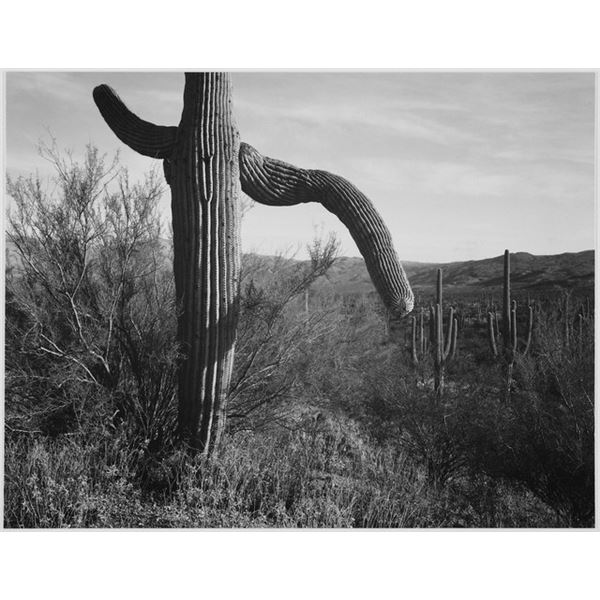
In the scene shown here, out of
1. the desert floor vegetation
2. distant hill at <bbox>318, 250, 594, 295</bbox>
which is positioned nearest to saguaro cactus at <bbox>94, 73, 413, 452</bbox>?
the desert floor vegetation

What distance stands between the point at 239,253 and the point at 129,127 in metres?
1.21

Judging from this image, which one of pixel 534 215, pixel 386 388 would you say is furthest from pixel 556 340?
pixel 386 388

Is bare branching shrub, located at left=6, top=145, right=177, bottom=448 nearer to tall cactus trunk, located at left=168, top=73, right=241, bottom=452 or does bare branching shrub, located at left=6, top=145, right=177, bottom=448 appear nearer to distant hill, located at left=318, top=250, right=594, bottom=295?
tall cactus trunk, located at left=168, top=73, right=241, bottom=452

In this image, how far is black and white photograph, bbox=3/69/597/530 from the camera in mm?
4133

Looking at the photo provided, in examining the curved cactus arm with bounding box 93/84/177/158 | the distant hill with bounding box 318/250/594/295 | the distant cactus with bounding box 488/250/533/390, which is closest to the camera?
the curved cactus arm with bounding box 93/84/177/158

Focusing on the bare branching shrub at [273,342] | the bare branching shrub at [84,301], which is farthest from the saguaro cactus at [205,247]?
the bare branching shrub at [273,342]

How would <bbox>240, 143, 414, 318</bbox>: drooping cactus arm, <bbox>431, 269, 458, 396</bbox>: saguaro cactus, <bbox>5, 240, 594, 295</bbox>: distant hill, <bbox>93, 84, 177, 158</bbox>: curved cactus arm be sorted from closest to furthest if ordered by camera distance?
<bbox>240, 143, 414, 318</bbox>: drooping cactus arm
<bbox>93, 84, 177, 158</bbox>: curved cactus arm
<bbox>5, 240, 594, 295</bbox>: distant hill
<bbox>431, 269, 458, 396</bbox>: saguaro cactus

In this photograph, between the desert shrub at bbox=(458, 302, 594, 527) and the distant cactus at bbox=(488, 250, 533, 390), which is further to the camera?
the distant cactus at bbox=(488, 250, 533, 390)

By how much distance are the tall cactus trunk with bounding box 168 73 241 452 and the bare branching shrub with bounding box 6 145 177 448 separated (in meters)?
0.34

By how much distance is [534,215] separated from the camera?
14.8 ft

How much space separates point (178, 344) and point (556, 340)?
3439 millimetres

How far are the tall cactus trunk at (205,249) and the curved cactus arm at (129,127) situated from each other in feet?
0.69

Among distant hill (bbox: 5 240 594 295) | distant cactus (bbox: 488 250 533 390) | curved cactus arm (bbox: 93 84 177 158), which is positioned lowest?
distant cactus (bbox: 488 250 533 390)

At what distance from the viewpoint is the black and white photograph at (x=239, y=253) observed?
4133mm
